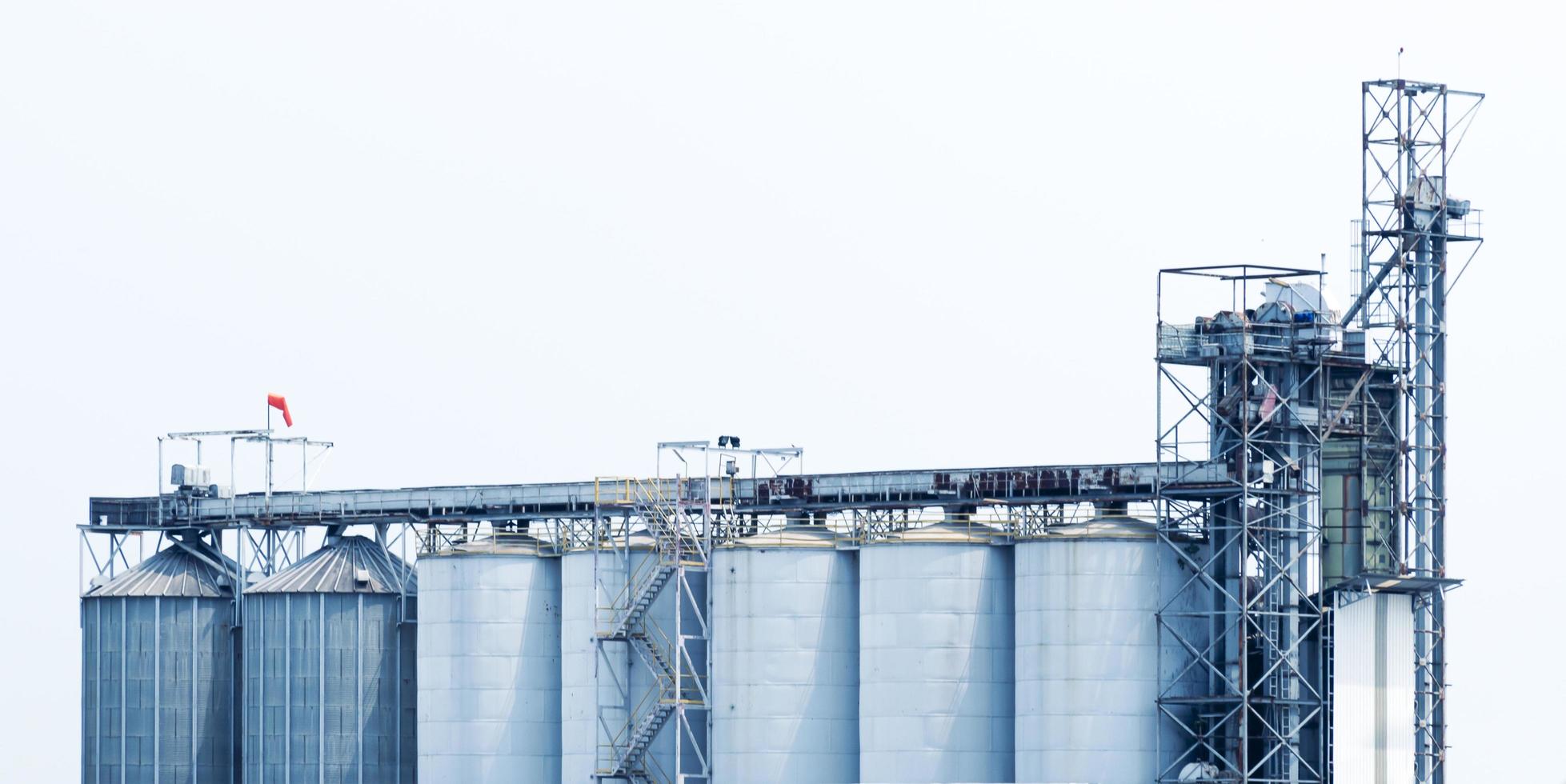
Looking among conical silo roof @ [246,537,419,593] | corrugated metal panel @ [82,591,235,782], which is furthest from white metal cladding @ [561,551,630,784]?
corrugated metal panel @ [82,591,235,782]

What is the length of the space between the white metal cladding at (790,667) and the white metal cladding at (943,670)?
184 centimetres

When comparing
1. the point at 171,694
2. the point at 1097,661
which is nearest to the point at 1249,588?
the point at 1097,661

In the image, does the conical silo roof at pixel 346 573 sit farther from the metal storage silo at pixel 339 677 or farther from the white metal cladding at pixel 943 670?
the white metal cladding at pixel 943 670

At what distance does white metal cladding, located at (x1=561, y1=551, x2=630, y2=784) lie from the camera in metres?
97.1

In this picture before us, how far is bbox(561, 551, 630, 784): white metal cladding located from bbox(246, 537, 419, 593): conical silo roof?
383 inches

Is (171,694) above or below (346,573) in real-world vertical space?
below

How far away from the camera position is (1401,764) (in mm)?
89438

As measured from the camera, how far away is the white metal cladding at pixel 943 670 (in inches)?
3548

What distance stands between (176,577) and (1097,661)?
43.3 metres

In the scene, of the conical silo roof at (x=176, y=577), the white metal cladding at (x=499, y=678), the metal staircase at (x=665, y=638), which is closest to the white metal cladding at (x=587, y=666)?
the metal staircase at (x=665, y=638)

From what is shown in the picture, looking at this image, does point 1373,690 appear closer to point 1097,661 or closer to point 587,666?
point 1097,661

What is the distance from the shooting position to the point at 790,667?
92.8 meters

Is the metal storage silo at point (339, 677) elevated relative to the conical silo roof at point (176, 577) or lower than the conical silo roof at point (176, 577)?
lower

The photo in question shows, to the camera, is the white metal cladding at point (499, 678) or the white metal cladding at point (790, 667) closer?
the white metal cladding at point (790, 667)
